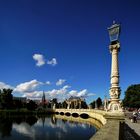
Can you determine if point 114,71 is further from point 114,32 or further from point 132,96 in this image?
point 132,96

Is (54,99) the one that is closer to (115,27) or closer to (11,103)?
(11,103)

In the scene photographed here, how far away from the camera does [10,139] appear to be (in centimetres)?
3947

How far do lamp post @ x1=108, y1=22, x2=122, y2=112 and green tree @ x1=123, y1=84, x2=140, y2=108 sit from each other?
80077 mm

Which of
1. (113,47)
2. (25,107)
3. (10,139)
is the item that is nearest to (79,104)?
(25,107)

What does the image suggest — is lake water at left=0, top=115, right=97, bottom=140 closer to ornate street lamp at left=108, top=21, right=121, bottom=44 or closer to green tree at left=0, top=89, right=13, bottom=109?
ornate street lamp at left=108, top=21, right=121, bottom=44

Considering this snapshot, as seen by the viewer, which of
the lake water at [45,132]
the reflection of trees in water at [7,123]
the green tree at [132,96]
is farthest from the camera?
the green tree at [132,96]

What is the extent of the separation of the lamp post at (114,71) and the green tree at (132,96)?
80.1m

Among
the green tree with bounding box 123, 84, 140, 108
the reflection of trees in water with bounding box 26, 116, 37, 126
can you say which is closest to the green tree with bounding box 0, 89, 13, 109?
the reflection of trees in water with bounding box 26, 116, 37, 126

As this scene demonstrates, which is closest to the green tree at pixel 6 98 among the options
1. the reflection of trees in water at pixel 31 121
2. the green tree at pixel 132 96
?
the reflection of trees in water at pixel 31 121

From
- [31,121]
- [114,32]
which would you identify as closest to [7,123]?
[31,121]

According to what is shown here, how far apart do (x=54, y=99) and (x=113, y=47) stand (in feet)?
567

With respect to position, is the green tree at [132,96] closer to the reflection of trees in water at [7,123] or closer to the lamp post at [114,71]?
the reflection of trees in water at [7,123]

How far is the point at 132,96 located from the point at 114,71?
86.9 m

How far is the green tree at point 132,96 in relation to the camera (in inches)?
3834
